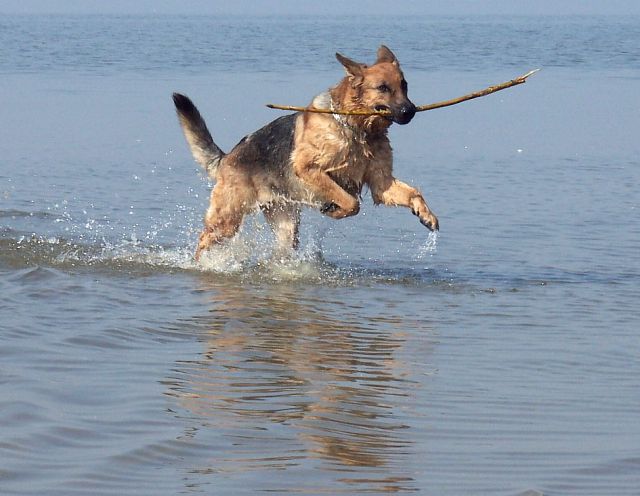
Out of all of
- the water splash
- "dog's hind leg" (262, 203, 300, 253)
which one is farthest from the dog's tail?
the water splash

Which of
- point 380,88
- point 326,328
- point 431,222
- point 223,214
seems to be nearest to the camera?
point 326,328

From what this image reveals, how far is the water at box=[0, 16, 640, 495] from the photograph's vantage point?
14.3 feet

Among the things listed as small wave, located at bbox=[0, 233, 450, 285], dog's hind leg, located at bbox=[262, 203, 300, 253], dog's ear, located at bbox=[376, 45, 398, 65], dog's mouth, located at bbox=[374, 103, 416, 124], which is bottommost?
small wave, located at bbox=[0, 233, 450, 285]

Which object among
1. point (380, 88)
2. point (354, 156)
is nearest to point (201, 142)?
point (354, 156)

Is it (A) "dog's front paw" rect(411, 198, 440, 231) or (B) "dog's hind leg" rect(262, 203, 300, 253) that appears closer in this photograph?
(A) "dog's front paw" rect(411, 198, 440, 231)

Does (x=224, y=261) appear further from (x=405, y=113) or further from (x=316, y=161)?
(x=405, y=113)

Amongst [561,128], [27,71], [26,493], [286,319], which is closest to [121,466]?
[26,493]

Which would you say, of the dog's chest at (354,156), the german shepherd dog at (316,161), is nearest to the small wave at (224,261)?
the german shepherd dog at (316,161)

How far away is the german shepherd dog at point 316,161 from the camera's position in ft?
27.0

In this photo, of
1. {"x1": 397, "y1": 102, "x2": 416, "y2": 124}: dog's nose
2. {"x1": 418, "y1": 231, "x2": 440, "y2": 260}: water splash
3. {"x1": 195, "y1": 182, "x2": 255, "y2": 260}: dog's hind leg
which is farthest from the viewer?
{"x1": 418, "y1": 231, "x2": 440, "y2": 260}: water splash

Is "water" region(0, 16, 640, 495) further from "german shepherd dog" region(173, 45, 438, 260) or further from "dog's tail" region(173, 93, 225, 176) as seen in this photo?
"dog's tail" region(173, 93, 225, 176)

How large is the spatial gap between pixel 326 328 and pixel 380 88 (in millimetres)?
1894

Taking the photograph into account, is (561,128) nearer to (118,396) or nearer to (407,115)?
(407,115)

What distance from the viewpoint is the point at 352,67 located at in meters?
8.19
